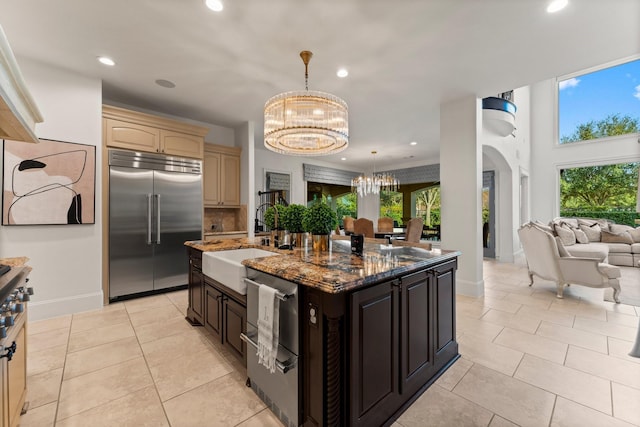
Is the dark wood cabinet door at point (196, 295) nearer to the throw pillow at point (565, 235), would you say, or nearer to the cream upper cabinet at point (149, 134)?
the cream upper cabinet at point (149, 134)

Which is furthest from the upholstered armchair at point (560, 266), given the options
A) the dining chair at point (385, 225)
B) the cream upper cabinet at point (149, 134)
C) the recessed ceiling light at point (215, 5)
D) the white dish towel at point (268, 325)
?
the cream upper cabinet at point (149, 134)

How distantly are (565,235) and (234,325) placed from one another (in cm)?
655

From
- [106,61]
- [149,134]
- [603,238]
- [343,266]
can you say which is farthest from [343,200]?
[343,266]

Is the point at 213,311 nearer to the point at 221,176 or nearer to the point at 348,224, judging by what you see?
the point at 221,176

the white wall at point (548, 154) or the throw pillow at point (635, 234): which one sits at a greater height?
the white wall at point (548, 154)

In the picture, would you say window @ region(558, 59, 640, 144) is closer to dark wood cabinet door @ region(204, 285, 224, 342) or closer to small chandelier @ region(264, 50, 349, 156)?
small chandelier @ region(264, 50, 349, 156)

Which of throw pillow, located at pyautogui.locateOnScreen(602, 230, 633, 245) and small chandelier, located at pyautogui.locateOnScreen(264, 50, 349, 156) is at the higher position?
small chandelier, located at pyautogui.locateOnScreen(264, 50, 349, 156)

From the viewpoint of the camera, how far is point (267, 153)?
6.87 meters

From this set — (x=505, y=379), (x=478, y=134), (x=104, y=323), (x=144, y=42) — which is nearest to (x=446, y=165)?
(x=478, y=134)

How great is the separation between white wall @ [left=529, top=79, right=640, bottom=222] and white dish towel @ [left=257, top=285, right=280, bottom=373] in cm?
909

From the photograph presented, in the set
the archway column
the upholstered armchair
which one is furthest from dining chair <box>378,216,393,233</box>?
the upholstered armchair

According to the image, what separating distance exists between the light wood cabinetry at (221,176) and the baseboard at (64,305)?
1.96m

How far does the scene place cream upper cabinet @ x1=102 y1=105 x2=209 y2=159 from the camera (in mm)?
3568

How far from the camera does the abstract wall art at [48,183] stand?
285 cm
